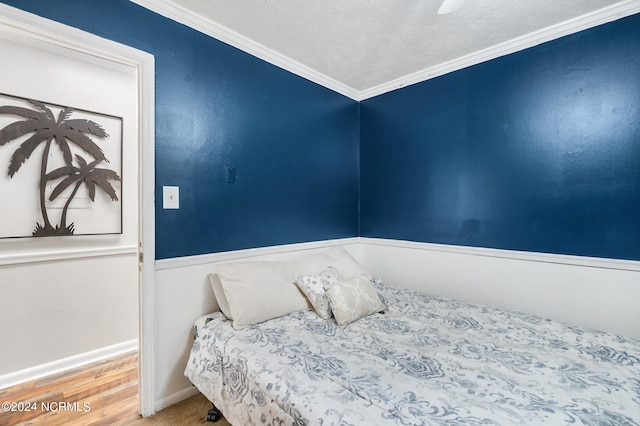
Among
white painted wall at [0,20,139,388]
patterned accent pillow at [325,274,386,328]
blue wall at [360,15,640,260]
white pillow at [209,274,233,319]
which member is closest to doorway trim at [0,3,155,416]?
white pillow at [209,274,233,319]

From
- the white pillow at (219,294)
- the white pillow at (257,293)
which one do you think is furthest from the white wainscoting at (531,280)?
the white pillow at (219,294)

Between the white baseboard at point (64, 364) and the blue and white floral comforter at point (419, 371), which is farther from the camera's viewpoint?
the white baseboard at point (64, 364)

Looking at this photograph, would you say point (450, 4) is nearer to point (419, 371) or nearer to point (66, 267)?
point (419, 371)

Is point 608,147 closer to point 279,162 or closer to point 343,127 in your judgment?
point 343,127

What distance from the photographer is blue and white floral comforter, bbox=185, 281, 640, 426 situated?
39.3 inches

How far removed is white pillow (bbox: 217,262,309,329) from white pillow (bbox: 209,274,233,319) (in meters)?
0.09

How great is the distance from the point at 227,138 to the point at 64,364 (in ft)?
7.10

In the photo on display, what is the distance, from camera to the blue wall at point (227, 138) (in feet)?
5.66

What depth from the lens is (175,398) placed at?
1.83 metres

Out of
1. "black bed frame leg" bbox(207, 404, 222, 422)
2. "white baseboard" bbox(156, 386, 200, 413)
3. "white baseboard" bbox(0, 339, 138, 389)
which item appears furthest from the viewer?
"white baseboard" bbox(0, 339, 138, 389)

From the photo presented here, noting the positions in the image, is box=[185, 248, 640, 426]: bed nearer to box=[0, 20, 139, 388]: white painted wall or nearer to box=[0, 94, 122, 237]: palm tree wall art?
box=[0, 20, 139, 388]: white painted wall

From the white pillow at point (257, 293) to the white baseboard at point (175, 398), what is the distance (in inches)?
26.4

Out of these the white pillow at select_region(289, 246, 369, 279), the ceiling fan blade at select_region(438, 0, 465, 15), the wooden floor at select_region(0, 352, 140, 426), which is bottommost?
the wooden floor at select_region(0, 352, 140, 426)

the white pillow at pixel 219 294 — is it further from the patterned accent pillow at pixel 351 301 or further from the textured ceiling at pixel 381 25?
the textured ceiling at pixel 381 25
